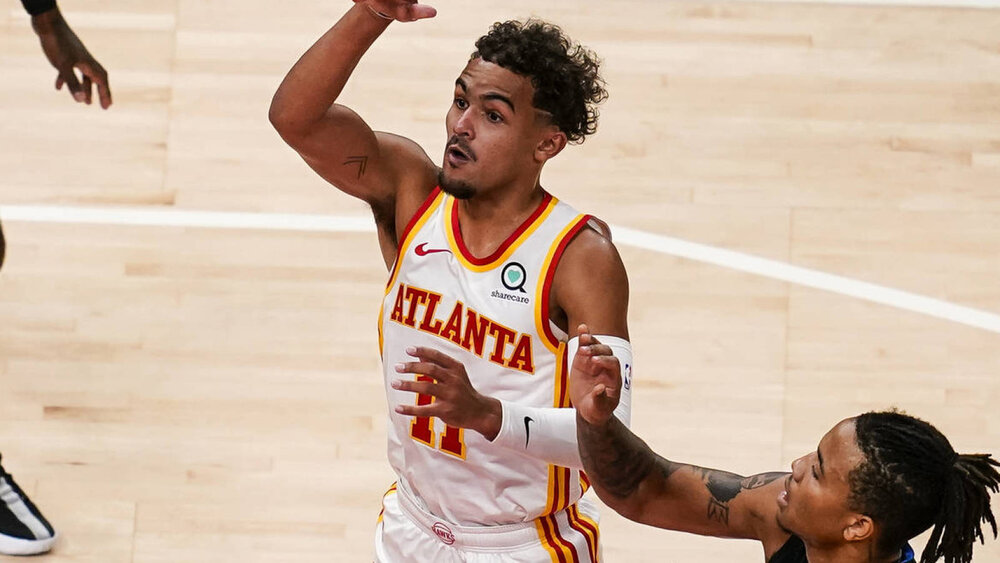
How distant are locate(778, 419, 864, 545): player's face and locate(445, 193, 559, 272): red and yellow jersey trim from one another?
3.49 ft

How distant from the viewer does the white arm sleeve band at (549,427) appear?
12.2ft

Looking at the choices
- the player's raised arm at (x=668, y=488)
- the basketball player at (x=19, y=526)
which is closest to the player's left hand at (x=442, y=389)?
the player's raised arm at (x=668, y=488)

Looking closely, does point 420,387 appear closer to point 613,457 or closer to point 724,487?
point 613,457

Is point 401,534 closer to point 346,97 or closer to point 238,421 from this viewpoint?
point 238,421

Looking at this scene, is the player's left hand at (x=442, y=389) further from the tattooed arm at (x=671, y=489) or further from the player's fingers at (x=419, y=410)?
the tattooed arm at (x=671, y=489)

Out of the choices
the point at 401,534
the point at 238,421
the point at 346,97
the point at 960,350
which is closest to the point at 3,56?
the point at 346,97

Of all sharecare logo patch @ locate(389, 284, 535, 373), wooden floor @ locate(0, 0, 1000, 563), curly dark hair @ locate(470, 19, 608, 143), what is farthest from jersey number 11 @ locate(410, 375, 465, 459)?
wooden floor @ locate(0, 0, 1000, 563)

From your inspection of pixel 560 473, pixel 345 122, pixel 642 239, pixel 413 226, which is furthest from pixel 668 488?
pixel 642 239

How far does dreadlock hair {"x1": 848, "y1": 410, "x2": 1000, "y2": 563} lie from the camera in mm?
3248

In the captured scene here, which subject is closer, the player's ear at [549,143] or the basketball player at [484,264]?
the basketball player at [484,264]

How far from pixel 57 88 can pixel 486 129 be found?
2.08m

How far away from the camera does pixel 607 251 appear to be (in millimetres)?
3930

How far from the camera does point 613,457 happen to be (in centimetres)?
360

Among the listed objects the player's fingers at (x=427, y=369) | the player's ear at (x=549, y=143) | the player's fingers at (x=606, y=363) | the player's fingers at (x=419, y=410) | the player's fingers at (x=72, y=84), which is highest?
the player's ear at (x=549, y=143)
